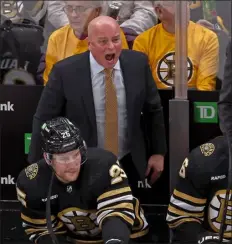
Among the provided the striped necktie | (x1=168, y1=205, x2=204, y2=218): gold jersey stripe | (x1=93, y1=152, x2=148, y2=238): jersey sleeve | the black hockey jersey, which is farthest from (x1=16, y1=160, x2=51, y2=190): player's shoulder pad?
the black hockey jersey

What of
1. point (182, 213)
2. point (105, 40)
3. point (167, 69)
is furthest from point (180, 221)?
point (105, 40)

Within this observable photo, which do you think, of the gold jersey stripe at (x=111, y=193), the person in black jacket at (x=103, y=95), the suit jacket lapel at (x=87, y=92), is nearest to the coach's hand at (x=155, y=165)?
the person in black jacket at (x=103, y=95)

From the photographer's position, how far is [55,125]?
3418 millimetres

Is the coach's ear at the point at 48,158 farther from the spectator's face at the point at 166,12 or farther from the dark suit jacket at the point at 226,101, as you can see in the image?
the spectator's face at the point at 166,12

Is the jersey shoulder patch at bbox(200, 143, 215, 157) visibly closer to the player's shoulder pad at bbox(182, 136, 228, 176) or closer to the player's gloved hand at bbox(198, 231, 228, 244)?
the player's shoulder pad at bbox(182, 136, 228, 176)

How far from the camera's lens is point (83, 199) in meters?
3.46

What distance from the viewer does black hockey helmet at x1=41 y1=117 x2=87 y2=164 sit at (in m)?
3.37

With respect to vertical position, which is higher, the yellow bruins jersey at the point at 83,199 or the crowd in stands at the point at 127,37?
the crowd in stands at the point at 127,37

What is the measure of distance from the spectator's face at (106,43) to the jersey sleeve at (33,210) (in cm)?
64

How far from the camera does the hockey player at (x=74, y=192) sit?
11.0 ft

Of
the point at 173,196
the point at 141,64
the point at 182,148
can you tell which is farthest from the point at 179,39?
the point at 173,196

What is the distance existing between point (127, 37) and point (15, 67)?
58 centimetres

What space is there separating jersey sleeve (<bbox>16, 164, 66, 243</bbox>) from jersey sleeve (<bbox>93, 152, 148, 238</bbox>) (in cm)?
25

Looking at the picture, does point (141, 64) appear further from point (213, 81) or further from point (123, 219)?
point (123, 219)
